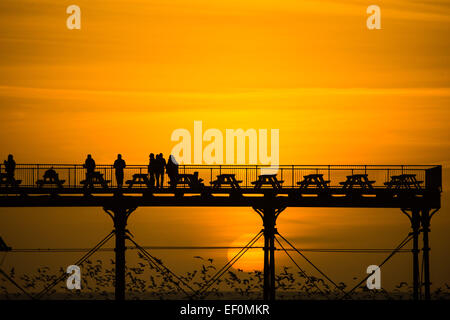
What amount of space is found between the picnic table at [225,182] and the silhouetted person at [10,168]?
10.3 metres

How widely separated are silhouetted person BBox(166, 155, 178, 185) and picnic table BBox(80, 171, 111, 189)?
128 inches

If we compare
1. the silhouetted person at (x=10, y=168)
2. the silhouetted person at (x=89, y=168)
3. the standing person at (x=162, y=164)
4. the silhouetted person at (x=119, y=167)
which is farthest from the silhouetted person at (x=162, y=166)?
the silhouetted person at (x=10, y=168)

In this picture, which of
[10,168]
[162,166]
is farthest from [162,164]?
[10,168]

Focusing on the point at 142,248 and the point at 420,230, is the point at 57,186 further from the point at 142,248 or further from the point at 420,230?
the point at 420,230

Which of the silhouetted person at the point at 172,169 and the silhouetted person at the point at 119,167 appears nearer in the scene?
the silhouetted person at the point at 119,167

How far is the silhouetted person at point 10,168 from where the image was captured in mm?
53569

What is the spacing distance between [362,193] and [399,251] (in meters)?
6.40

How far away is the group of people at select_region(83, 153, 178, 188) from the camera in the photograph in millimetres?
53250

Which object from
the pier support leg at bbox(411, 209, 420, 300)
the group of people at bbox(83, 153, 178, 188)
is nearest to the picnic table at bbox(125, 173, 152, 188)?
the group of people at bbox(83, 153, 178, 188)

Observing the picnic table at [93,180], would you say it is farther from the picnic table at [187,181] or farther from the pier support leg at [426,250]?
the pier support leg at [426,250]
